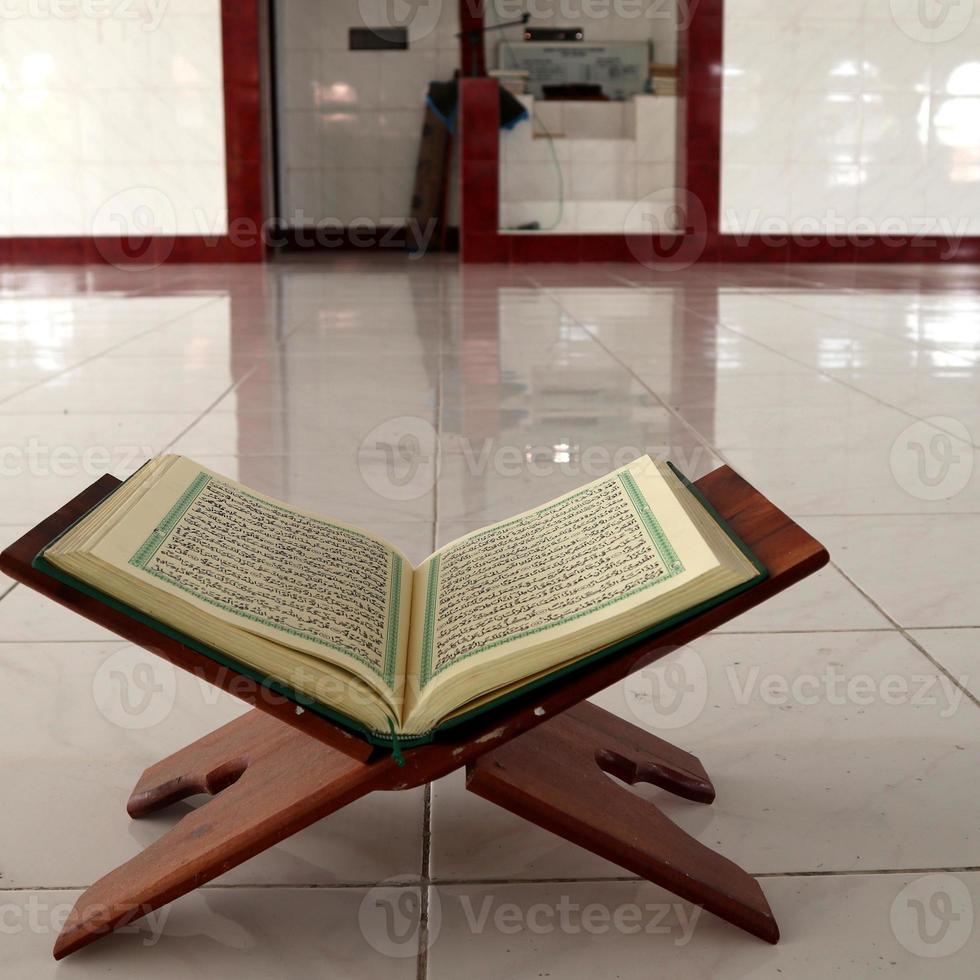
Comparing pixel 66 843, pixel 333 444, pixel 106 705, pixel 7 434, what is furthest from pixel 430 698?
pixel 7 434

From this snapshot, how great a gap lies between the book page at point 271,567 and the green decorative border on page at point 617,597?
0.8 inches

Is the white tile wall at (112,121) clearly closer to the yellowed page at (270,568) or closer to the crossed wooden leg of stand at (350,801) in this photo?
the yellowed page at (270,568)

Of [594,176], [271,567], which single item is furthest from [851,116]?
[271,567]

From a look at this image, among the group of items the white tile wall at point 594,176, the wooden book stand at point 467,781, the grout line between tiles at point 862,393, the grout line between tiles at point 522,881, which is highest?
the white tile wall at point 594,176

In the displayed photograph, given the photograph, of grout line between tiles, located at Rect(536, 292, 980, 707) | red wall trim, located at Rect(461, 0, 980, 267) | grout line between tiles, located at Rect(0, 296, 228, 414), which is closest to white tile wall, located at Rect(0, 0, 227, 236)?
red wall trim, located at Rect(461, 0, 980, 267)

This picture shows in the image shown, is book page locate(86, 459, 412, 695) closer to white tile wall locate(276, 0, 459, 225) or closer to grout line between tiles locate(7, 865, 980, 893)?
grout line between tiles locate(7, 865, 980, 893)

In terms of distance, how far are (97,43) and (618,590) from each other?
9.17m

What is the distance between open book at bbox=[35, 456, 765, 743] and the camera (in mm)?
871

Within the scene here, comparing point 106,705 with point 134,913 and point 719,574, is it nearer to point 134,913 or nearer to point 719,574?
A: point 134,913

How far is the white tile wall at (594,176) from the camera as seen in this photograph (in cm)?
958

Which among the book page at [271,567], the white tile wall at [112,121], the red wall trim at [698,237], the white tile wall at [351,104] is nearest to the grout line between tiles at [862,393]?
the book page at [271,567]

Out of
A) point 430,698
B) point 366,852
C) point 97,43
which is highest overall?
point 97,43

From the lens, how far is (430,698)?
88 centimetres

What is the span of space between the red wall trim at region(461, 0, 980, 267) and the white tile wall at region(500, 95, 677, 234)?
0.49ft
